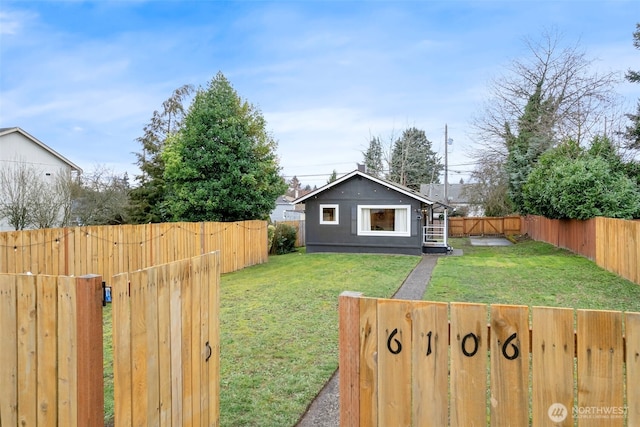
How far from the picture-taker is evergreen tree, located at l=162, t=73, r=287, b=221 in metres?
17.0

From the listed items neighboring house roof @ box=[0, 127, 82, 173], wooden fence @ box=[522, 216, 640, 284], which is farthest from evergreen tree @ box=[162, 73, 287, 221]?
wooden fence @ box=[522, 216, 640, 284]

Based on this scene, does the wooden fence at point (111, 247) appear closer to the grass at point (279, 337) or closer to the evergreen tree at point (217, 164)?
the grass at point (279, 337)

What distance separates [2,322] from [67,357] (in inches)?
21.1

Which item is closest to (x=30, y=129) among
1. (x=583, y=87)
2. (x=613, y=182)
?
(x=613, y=182)

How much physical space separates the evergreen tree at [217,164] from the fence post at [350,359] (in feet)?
50.0

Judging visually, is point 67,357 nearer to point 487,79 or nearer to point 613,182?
point 613,182

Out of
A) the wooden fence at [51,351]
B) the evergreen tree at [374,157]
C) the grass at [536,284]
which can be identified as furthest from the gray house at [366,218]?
the evergreen tree at [374,157]

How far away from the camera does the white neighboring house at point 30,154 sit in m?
21.2

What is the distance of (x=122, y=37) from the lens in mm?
11758

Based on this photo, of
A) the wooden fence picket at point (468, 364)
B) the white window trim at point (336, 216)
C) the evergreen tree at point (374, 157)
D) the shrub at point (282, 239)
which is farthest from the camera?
the evergreen tree at point (374, 157)

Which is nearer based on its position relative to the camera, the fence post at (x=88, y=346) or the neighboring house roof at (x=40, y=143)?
the fence post at (x=88, y=346)

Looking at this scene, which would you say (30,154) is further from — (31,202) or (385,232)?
(385,232)

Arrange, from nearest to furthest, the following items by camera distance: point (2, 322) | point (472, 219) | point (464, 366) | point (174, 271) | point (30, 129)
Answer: point (464, 366) < point (2, 322) < point (174, 271) < point (30, 129) < point (472, 219)

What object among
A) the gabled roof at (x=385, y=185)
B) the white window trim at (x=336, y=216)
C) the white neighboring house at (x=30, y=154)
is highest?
the white neighboring house at (x=30, y=154)
